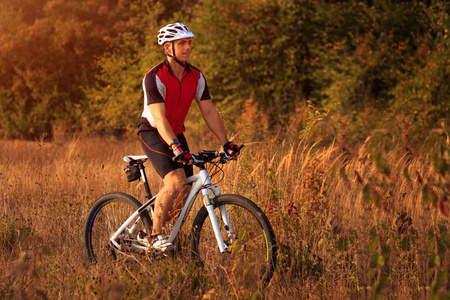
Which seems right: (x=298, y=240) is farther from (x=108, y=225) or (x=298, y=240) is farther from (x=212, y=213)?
(x=108, y=225)

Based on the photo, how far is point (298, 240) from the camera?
4.69m

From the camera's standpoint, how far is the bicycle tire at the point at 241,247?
3.55 metres

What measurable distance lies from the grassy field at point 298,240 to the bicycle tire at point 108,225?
0.50ft

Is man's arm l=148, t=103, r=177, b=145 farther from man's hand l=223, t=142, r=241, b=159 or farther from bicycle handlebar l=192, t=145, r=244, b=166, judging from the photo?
man's hand l=223, t=142, r=241, b=159

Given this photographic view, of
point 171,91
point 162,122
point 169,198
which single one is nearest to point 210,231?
point 169,198

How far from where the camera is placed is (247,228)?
13.2 feet

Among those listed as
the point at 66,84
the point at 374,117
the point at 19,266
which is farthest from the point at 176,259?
the point at 66,84

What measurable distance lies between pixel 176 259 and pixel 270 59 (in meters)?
10.9

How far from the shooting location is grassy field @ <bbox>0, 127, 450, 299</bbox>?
→ 9.62ft

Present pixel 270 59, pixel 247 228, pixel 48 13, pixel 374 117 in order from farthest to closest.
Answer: pixel 48 13 < pixel 270 59 < pixel 374 117 < pixel 247 228

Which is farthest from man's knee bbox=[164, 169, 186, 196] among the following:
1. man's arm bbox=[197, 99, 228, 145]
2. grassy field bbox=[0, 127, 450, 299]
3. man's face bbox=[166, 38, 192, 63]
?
A: man's face bbox=[166, 38, 192, 63]

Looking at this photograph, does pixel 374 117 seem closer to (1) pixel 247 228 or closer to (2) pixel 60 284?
(1) pixel 247 228

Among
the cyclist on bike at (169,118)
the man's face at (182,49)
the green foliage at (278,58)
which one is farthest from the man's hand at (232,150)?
the green foliage at (278,58)

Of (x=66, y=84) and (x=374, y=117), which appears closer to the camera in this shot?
(x=374, y=117)
